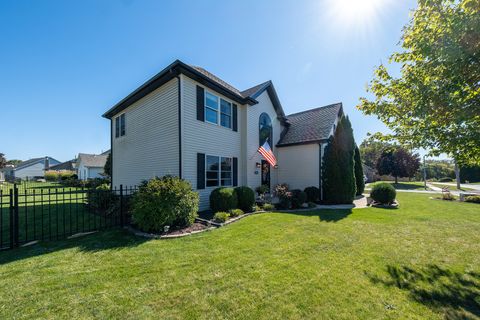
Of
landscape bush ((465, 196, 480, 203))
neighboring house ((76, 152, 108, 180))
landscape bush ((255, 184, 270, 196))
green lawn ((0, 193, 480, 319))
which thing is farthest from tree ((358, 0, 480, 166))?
neighboring house ((76, 152, 108, 180))

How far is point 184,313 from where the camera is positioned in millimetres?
2715

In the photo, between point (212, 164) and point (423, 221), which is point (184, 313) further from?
point (423, 221)

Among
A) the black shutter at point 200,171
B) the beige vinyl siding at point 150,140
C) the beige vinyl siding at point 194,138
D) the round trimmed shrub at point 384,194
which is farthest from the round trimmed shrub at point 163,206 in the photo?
the round trimmed shrub at point 384,194

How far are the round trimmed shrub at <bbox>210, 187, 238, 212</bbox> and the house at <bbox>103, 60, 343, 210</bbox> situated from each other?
771mm

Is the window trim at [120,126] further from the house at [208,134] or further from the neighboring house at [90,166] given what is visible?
the neighboring house at [90,166]

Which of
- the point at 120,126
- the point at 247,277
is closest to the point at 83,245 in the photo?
the point at 247,277

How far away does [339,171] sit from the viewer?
12.3 m

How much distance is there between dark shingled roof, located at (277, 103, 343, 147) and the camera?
13500 mm

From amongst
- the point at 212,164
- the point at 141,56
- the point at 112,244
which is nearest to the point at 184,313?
the point at 112,244

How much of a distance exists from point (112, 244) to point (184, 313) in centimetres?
358

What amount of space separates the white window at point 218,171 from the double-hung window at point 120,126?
682 centimetres

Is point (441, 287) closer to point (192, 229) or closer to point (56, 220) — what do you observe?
point (192, 229)

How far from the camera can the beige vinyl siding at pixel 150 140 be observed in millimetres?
9305

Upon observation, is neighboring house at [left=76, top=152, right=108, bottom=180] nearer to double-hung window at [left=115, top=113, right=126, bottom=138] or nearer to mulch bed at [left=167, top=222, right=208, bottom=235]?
double-hung window at [left=115, top=113, right=126, bottom=138]
